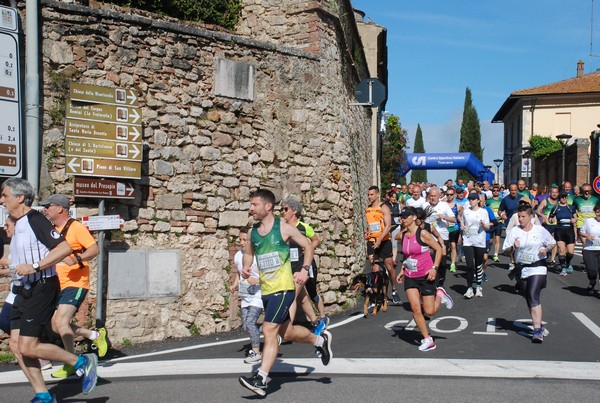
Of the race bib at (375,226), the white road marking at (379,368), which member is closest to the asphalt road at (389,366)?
the white road marking at (379,368)

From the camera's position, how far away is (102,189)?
9.58 metres

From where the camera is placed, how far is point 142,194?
10.1m

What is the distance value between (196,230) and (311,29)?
173 inches

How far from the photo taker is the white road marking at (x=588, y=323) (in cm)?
981

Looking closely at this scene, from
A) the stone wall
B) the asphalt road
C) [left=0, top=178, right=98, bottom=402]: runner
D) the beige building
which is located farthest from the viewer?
the beige building

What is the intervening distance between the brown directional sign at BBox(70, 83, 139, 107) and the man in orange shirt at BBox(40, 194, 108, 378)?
252cm

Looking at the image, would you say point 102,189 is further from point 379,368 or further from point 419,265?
point 379,368

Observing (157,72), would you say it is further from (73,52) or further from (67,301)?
(67,301)

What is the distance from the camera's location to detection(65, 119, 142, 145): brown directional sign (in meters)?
9.41

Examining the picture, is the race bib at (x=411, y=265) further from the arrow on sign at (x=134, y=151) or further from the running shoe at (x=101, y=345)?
the arrow on sign at (x=134, y=151)

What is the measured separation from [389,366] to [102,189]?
4.65m

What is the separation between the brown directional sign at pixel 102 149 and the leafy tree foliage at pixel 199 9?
12.7ft

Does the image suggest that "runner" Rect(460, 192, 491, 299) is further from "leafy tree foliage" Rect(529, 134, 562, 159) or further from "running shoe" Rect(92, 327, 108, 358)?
"leafy tree foliage" Rect(529, 134, 562, 159)

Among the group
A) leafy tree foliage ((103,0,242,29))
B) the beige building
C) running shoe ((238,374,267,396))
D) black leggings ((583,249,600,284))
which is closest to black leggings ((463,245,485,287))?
black leggings ((583,249,600,284))
